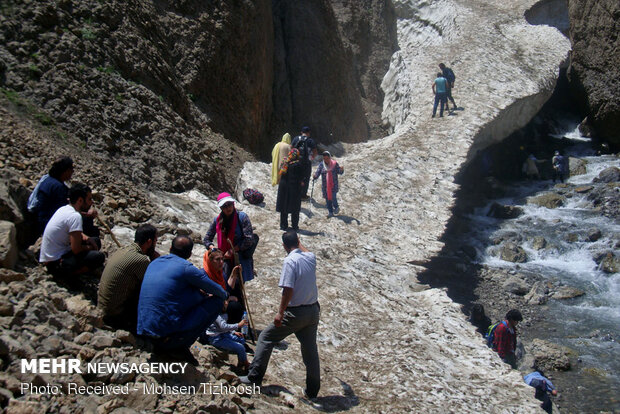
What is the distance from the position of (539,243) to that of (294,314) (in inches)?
470

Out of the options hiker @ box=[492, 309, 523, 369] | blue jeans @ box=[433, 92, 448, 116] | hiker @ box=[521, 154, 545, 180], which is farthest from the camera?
hiker @ box=[521, 154, 545, 180]

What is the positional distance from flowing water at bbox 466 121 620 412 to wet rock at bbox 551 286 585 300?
0.11m

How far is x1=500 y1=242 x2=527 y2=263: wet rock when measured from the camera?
1438cm

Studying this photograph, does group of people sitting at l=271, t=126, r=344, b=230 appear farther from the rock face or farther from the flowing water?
the rock face

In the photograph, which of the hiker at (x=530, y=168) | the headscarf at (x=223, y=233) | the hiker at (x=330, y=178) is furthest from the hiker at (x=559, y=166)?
the headscarf at (x=223, y=233)

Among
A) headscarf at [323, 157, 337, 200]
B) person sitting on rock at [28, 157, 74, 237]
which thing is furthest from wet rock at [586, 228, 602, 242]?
person sitting on rock at [28, 157, 74, 237]

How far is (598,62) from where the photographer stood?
21.0m

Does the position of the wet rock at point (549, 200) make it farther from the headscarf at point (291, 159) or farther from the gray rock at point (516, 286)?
the headscarf at point (291, 159)

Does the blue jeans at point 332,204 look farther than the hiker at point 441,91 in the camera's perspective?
No

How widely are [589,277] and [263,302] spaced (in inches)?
389

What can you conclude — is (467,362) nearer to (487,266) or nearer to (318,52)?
(487,266)

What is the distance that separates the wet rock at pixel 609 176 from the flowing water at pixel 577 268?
0.38 meters

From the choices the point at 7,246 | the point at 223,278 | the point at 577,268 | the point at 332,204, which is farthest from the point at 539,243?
the point at 7,246

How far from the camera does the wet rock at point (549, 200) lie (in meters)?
17.2
